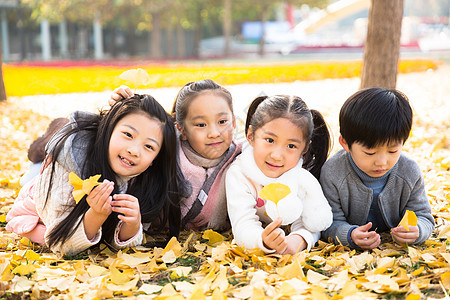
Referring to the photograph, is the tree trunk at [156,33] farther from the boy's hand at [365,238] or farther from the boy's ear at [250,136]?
the boy's hand at [365,238]

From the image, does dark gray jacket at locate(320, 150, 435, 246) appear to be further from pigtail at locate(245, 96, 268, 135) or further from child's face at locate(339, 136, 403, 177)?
pigtail at locate(245, 96, 268, 135)

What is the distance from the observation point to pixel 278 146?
8.21ft

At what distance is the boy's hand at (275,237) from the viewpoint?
228cm

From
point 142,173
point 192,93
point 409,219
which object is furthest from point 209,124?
point 409,219

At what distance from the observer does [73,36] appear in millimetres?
30109

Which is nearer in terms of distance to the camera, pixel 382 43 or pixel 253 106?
pixel 253 106

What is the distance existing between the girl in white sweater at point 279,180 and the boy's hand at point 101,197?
64 centimetres

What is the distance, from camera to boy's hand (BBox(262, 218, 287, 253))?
2278 millimetres

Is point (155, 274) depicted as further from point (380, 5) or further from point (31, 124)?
point (31, 124)

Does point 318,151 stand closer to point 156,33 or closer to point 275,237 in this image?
point 275,237

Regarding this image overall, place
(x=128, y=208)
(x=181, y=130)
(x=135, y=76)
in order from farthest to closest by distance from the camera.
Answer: (x=181, y=130) < (x=135, y=76) < (x=128, y=208)

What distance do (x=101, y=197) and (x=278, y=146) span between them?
2.85 feet

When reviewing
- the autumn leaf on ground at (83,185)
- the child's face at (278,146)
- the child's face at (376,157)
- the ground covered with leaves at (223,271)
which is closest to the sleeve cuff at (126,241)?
the ground covered with leaves at (223,271)

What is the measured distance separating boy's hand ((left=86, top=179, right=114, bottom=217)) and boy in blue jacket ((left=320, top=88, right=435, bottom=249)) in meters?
1.14
